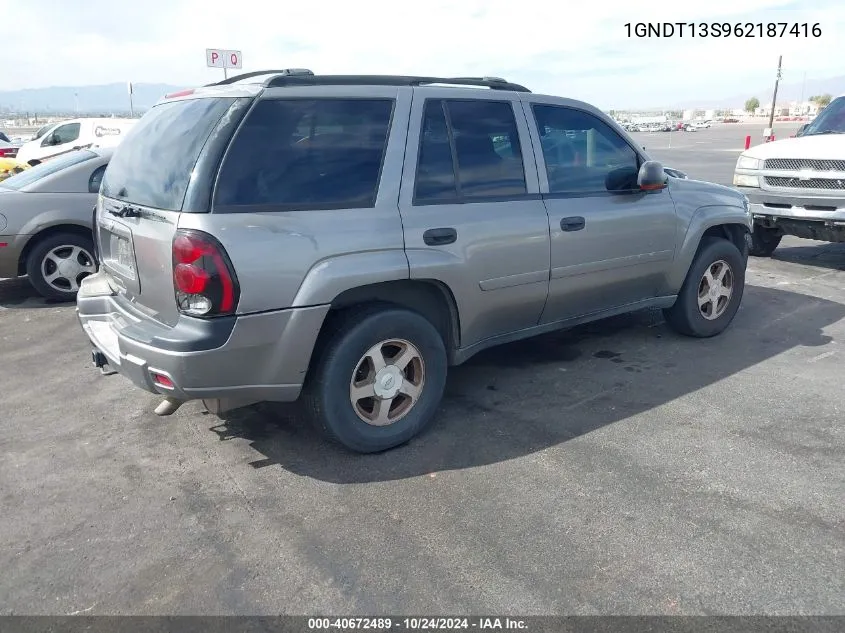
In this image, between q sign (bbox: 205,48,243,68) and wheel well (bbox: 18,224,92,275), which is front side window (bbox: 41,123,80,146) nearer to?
q sign (bbox: 205,48,243,68)

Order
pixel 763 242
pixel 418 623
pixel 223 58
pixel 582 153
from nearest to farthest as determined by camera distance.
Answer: pixel 418 623
pixel 582 153
pixel 763 242
pixel 223 58

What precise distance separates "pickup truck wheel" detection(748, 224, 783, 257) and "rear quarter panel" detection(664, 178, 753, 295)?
379cm

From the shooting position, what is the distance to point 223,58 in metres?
15.0

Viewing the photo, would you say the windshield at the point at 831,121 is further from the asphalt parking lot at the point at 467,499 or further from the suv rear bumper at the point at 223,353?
the suv rear bumper at the point at 223,353

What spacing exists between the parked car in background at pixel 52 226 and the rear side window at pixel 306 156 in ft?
14.2

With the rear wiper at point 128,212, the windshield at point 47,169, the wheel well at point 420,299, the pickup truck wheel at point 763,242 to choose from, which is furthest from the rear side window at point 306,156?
the pickup truck wheel at point 763,242

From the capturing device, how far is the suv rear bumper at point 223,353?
3105 mm

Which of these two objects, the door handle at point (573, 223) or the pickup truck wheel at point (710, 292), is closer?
the door handle at point (573, 223)

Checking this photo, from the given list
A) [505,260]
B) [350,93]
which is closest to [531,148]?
[505,260]

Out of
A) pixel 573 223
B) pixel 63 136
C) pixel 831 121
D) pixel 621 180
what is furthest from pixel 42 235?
pixel 63 136

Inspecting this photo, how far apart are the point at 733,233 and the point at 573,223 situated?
212cm

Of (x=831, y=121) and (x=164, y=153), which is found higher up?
(x=831, y=121)

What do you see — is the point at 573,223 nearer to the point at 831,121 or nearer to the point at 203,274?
the point at 203,274

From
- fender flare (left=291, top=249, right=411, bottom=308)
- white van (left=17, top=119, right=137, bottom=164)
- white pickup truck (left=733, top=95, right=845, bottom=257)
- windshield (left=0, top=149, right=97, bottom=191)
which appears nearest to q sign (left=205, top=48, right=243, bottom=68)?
white van (left=17, top=119, right=137, bottom=164)
